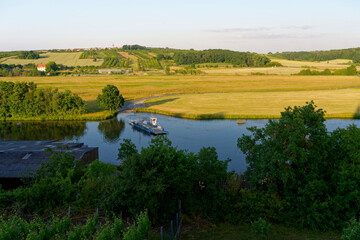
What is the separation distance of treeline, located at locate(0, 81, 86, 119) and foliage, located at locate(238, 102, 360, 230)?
59980mm

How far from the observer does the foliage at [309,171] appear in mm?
21078

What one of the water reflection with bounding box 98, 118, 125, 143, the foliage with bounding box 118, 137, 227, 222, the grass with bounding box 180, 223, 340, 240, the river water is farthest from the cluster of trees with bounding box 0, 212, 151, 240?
the water reflection with bounding box 98, 118, 125, 143

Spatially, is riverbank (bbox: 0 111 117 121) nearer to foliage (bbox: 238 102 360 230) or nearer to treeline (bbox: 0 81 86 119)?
treeline (bbox: 0 81 86 119)

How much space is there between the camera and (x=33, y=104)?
7388 centimetres

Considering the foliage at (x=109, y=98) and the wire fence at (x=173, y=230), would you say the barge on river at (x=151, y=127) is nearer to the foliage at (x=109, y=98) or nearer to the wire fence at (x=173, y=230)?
the foliage at (x=109, y=98)

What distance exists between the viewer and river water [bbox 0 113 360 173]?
4828 centimetres

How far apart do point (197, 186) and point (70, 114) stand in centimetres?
5846

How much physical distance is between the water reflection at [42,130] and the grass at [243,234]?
4159cm

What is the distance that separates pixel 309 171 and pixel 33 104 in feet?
230

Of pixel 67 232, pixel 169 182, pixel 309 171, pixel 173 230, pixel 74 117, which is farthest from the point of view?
pixel 74 117

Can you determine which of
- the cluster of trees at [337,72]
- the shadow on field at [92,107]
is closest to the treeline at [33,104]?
the shadow on field at [92,107]

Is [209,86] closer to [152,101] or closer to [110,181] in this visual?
[152,101]

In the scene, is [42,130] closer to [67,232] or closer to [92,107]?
[92,107]

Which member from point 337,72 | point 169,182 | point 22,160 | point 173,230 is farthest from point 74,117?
point 337,72
